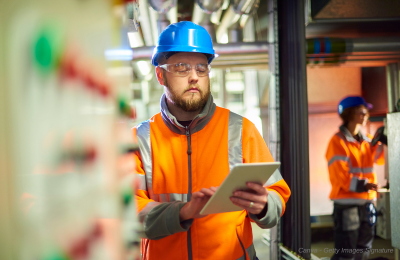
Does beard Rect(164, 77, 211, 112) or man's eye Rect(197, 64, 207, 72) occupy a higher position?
man's eye Rect(197, 64, 207, 72)

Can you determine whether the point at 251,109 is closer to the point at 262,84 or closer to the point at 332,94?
the point at 262,84

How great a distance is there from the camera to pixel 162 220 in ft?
4.07

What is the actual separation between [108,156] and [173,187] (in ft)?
3.49

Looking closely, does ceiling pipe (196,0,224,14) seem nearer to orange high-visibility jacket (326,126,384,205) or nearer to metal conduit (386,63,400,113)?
orange high-visibility jacket (326,126,384,205)

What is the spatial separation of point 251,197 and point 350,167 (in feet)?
9.32

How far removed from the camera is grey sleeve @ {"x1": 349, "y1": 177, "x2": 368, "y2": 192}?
338 centimetres

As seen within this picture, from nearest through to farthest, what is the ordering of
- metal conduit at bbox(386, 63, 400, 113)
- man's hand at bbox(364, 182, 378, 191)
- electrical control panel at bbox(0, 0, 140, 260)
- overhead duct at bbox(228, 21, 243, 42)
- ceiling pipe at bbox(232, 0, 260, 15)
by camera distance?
electrical control panel at bbox(0, 0, 140, 260) < ceiling pipe at bbox(232, 0, 260, 15) < man's hand at bbox(364, 182, 378, 191) < metal conduit at bbox(386, 63, 400, 113) < overhead duct at bbox(228, 21, 243, 42)

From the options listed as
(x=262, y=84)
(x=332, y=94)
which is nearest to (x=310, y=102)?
(x=332, y=94)

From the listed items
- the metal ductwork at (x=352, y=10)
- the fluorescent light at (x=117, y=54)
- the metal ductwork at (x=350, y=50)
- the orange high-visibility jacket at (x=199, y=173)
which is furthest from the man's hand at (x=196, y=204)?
the metal ductwork at (x=352, y=10)

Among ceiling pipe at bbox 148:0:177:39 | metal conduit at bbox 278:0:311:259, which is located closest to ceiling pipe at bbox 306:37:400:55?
metal conduit at bbox 278:0:311:259

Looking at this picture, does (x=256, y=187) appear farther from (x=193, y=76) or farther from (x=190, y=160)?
(x=193, y=76)

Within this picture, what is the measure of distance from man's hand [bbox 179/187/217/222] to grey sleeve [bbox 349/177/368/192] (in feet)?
8.94

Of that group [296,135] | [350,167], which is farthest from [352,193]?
[296,135]

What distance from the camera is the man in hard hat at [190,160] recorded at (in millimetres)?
1301
